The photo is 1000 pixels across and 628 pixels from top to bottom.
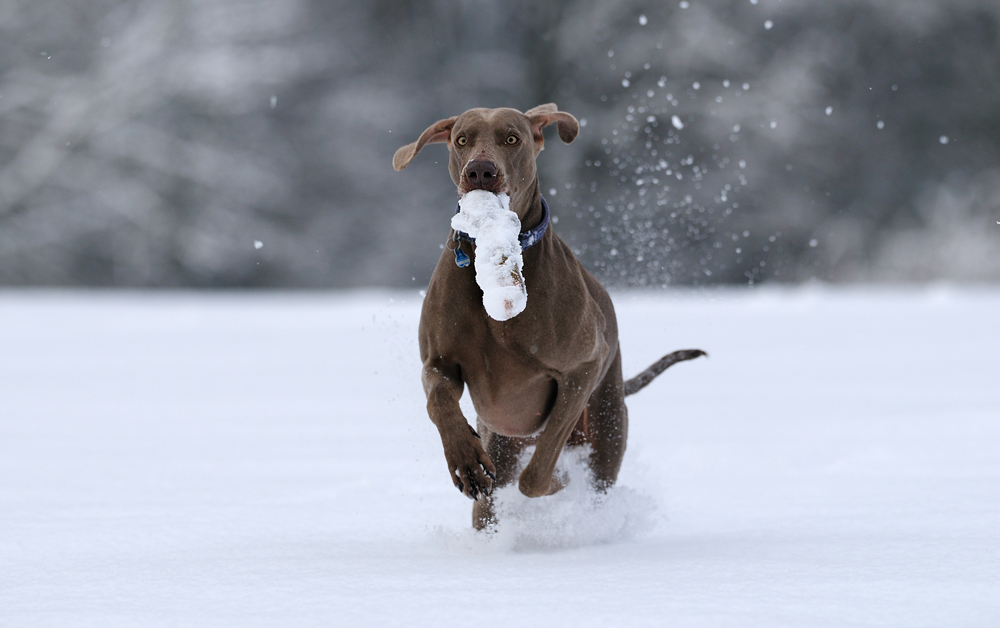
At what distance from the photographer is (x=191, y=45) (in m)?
18.3

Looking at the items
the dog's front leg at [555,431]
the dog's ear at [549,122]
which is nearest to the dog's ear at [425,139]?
the dog's ear at [549,122]

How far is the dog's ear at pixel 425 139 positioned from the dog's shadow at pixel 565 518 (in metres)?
1.06

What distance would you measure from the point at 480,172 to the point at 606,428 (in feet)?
3.90

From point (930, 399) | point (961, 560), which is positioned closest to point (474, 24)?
point (930, 399)

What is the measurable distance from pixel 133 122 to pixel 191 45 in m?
1.55

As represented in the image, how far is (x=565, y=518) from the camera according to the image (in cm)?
343

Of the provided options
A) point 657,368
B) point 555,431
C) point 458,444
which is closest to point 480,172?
point 458,444

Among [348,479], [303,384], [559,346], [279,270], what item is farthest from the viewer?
[279,270]

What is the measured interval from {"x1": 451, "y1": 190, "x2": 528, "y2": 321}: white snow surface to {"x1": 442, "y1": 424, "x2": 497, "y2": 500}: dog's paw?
342 millimetres

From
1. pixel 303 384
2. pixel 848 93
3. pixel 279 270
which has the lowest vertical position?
pixel 303 384

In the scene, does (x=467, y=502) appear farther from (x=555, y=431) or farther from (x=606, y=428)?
(x=555, y=431)

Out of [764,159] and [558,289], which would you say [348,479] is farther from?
[764,159]

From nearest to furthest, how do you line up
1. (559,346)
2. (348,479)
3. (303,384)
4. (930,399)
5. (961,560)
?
1. (961,560)
2. (559,346)
3. (348,479)
4. (930,399)
5. (303,384)

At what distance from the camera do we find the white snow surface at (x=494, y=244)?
2889 millimetres
